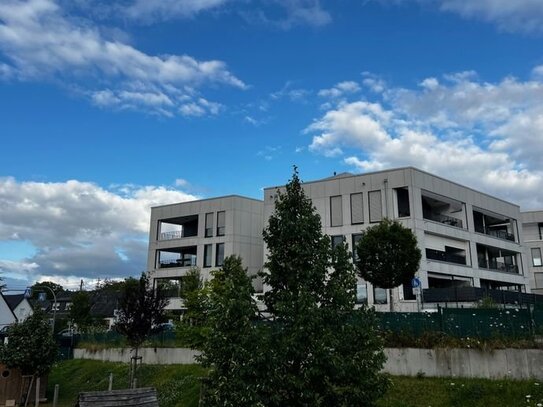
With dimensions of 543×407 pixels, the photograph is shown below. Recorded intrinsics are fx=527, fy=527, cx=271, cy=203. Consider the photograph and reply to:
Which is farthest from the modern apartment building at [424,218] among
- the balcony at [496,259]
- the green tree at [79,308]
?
the green tree at [79,308]

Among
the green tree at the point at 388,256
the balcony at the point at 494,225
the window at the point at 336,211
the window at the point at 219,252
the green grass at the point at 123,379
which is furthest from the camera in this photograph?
the window at the point at 219,252

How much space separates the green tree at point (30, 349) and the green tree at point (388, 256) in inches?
583

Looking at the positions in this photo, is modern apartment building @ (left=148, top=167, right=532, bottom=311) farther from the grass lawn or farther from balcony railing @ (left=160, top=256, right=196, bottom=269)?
the grass lawn

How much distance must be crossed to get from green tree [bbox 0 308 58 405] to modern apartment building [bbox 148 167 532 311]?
14621mm

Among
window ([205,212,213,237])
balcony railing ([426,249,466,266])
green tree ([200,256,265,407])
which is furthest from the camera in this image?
window ([205,212,213,237])

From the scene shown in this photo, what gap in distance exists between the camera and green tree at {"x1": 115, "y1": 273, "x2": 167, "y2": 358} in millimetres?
23328

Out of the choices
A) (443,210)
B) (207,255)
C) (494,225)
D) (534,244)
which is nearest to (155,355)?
(207,255)

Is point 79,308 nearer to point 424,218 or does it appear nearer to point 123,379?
point 123,379

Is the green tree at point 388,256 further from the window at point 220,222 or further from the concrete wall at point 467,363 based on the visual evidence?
the window at point 220,222

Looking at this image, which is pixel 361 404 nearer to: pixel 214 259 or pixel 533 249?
pixel 214 259

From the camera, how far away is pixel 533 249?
61.9 metres

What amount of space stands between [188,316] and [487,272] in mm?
29647

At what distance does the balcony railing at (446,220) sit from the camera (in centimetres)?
4285

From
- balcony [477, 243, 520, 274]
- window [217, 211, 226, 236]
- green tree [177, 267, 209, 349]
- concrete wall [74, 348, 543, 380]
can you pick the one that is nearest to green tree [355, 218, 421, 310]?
concrete wall [74, 348, 543, 380]
